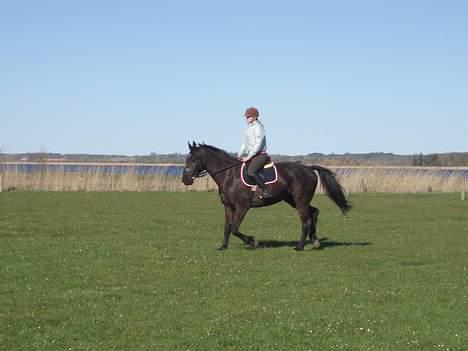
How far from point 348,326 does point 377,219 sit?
1698 cm

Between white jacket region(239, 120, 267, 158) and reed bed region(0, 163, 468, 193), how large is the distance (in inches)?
1062

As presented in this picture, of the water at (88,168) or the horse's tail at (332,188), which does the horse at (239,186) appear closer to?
the horse's tail at (332,188)

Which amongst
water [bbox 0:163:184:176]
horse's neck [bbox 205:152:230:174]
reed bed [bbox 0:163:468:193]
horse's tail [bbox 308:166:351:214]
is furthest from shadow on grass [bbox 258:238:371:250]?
→ water [bbox 0:163:184:176]

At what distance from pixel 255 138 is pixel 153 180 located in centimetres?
2797

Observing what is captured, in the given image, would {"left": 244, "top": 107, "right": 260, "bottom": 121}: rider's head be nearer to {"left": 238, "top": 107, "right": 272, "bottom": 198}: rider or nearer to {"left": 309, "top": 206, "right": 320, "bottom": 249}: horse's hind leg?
{"left": 238, "top": 107, "right": 272, "bottom": 198}: rider

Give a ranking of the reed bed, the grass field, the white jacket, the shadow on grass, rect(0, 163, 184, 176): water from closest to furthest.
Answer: the grass field < the white jacket < the shadow on grass < the reed bed < rect(0, 163, 184, 176): water

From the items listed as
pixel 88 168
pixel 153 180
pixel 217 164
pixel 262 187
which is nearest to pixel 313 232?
pixel 262 187

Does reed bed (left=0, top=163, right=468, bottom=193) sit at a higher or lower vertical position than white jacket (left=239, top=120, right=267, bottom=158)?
lower

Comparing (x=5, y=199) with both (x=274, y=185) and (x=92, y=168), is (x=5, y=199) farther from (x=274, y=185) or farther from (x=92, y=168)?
(x=274, y=185)

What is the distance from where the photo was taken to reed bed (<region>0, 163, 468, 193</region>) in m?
42.2

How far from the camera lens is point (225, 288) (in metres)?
12.0

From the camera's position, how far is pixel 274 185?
16.9 meters

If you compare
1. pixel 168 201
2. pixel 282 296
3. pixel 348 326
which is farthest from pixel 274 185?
pixel 168 201

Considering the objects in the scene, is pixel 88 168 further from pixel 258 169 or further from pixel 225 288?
pixel 225 288
